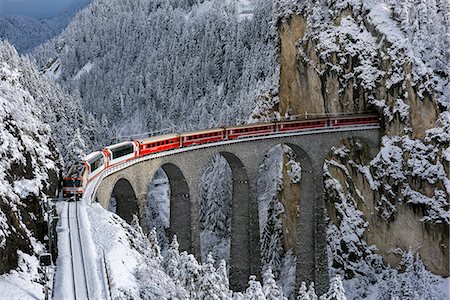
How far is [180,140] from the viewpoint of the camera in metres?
40.5

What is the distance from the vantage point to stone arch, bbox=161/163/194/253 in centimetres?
4128

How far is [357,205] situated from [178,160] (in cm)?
2440

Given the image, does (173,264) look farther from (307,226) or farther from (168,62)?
(168,62)

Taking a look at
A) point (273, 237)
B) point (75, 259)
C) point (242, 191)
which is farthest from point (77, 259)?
point (273, 237)

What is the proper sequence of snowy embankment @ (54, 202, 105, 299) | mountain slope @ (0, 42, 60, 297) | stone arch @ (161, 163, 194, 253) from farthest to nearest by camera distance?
stone arch @ (161, 163, 194, 253), mountain slope @ (0, 42, 60, 297), snowy embankment @ (54, 202, 105, 299)

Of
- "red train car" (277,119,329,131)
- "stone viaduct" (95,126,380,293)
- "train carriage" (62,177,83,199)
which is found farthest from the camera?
"red train car" (277,119,329,131)

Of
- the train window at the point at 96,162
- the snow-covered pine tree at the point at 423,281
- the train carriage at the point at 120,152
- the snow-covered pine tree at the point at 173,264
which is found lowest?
the snow-covered pine tree at the point at 423,281

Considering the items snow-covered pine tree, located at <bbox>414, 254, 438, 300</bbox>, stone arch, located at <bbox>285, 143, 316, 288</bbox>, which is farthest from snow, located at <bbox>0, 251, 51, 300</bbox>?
snow-covered pine tree, located at <bbox>414, 254, 438, 300</bbox>

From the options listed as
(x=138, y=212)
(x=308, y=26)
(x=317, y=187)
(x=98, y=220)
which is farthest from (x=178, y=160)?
Answer: (x=308, y=26)

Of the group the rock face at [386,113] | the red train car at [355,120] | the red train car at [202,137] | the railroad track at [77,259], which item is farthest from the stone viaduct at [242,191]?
the railroad track at [77,259]

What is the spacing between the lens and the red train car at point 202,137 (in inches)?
1603

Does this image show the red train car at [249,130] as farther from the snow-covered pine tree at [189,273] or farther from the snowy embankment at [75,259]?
the snowy embankment at [75,259]

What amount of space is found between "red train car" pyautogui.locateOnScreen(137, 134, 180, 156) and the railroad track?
388 inches

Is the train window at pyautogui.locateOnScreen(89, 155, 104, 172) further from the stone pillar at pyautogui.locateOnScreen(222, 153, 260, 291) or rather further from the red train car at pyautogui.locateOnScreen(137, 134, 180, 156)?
the stone pillar at pyautogui.locateOnScreen(222, 153, 260, 291)
